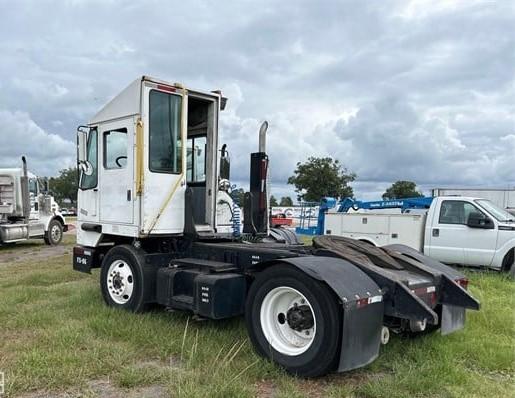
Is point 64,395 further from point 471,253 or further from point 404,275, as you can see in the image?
point 471,253

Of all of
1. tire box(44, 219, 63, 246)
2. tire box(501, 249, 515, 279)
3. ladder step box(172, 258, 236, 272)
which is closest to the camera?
ladder step box(172, 258, 236, 272)

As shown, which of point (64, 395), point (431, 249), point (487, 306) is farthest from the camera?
point (431, 249)

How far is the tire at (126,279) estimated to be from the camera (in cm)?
678

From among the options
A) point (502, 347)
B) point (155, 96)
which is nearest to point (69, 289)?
point (155, 96)

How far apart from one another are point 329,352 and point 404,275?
137 centimetres

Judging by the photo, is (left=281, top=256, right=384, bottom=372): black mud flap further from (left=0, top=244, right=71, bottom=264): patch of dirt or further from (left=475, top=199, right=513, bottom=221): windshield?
(left=0, top=244, right=71, bottom=264): patch of dirt

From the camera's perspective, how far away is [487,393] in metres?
4.39

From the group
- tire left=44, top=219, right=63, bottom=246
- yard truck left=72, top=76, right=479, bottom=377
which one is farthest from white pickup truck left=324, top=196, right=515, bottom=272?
tire left=44, top=219, right=63, bottom=246

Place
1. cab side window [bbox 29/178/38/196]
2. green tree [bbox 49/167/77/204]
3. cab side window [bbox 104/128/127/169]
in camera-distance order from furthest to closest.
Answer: green tree [bbox 49/167/77/204], cab side window [bbox 29/178/38/196], cab side window [bbox 104/128/127/169]

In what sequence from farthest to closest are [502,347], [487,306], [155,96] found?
[487,306], [155,96], [502,347]

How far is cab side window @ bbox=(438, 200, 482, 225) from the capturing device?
11062 millimetres

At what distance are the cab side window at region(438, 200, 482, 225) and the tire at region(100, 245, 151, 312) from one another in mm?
7141

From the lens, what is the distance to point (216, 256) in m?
6.53

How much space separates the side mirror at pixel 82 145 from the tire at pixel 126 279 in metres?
1.62
